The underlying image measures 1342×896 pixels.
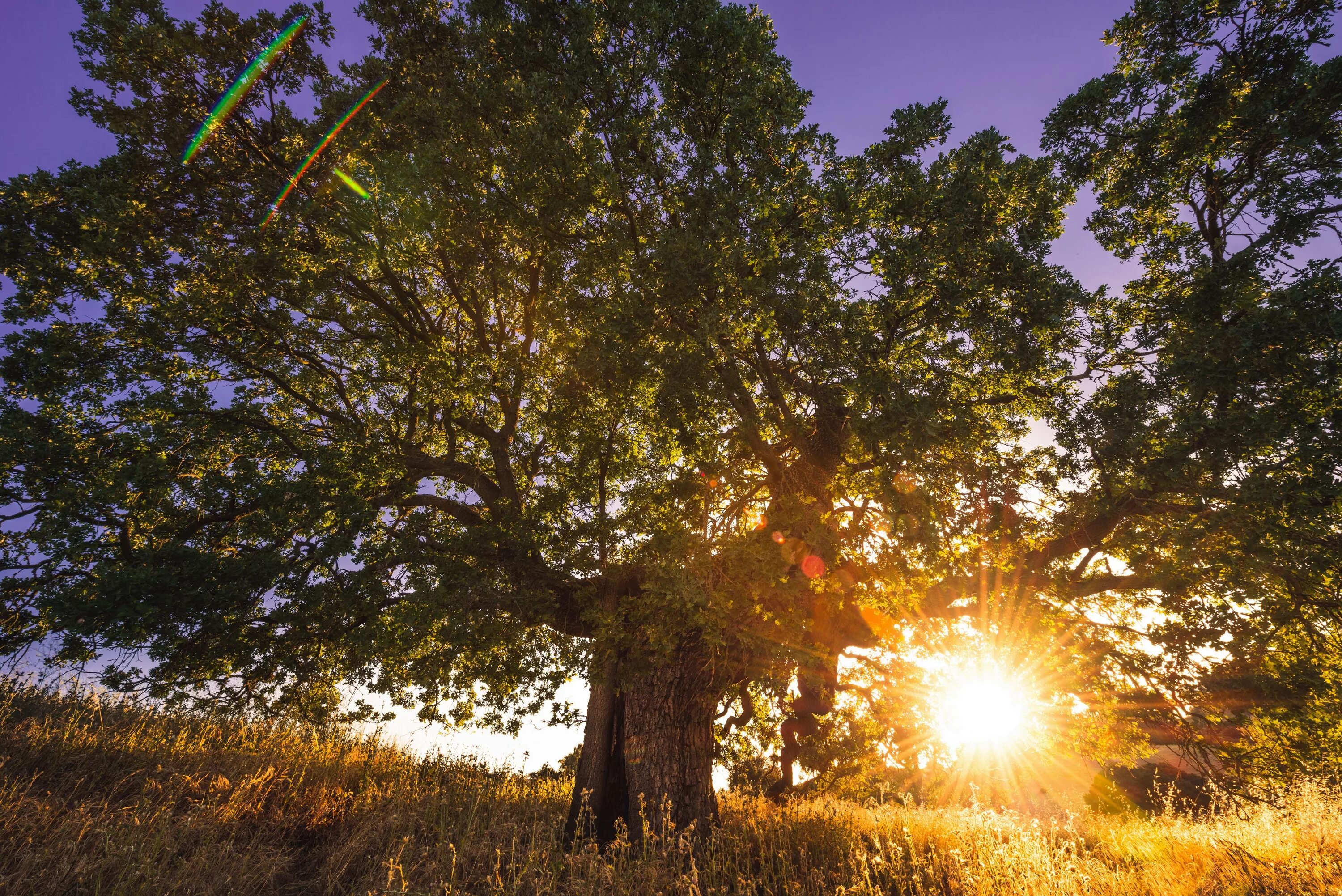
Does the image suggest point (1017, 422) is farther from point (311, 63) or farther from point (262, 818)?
point (311, 63)

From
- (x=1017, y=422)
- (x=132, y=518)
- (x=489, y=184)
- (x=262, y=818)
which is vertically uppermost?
(x=489, y=184)

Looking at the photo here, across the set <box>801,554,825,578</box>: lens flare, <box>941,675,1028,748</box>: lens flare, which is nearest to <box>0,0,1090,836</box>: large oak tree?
<box>801,554,825,578</box>: lens flare

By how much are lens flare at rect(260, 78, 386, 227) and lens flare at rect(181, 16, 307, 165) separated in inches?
55.5

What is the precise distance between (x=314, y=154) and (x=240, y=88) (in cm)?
163

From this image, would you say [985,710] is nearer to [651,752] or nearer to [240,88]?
[651,752]

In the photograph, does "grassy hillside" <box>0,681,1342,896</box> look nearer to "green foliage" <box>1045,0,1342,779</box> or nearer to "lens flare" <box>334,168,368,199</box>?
"green foliage" <box>1045,0,1342,779</box>

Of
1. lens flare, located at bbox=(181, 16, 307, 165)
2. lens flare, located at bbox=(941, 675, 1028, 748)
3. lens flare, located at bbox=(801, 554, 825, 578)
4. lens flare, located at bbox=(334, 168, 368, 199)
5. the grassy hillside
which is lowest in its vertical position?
the grassy hillside

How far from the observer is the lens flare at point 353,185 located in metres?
8.87

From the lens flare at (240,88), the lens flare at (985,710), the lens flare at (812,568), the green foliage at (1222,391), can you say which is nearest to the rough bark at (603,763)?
the lens flare at (812,568)

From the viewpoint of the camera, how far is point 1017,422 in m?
10.9

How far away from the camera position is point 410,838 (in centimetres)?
632

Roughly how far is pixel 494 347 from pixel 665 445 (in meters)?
4.16


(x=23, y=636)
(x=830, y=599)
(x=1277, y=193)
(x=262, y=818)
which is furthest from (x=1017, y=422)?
(x=23, y=636)

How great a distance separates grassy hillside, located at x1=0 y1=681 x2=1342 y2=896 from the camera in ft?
17.6
